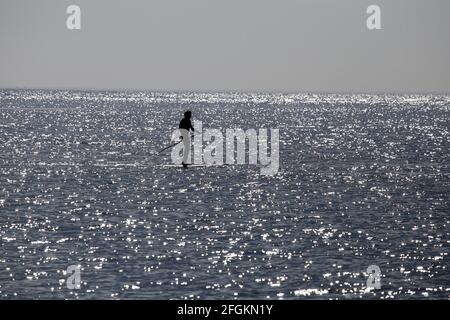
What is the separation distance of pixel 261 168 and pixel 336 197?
21497 millimetres

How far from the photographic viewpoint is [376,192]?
193ft

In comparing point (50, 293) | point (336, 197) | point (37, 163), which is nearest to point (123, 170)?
Result: point (37, 163)

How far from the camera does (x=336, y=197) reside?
55.5 metres
